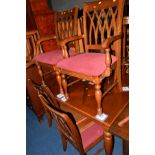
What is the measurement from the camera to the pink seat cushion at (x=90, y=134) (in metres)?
1.39

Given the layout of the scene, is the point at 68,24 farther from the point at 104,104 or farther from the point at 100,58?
the point at 104,104

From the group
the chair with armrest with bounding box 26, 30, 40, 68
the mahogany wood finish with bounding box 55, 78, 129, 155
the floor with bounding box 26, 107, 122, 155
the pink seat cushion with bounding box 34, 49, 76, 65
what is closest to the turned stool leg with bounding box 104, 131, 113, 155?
the mahogany wood finish with bounding box 55, 78, 129, 155

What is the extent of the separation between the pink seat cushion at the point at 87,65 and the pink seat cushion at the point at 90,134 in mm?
499

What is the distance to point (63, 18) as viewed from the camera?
6.97 ft

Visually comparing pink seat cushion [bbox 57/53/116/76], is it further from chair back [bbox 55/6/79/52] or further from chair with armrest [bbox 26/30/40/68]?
chair with armrest [bbox 26/30/40/68]

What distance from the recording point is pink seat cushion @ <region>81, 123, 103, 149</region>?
1.39 meters

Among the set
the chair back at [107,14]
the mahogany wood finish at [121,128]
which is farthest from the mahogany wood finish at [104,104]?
the chair back at [107,14]

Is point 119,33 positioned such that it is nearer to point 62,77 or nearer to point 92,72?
point 92,72

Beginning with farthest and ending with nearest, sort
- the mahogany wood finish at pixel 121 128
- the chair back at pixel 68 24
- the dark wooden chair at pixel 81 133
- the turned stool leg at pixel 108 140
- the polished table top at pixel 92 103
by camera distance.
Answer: the chair back at pixel 68 24
the polished table top at pixel 92 103
the turned stool leg at pixel 108 140
the dark wooden chair at pixel 81 133
the mahogany wood finish at pixel 121 128

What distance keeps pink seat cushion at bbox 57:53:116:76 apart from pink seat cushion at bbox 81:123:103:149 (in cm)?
50

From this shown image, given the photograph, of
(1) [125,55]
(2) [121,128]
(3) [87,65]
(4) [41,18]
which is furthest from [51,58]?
(4) [41,18]

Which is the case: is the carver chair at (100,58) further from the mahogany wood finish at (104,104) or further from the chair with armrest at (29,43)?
the chair with armrest at (29,43)

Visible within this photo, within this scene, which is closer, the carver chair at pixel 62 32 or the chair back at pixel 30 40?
the carver chair at pixel 62 32
